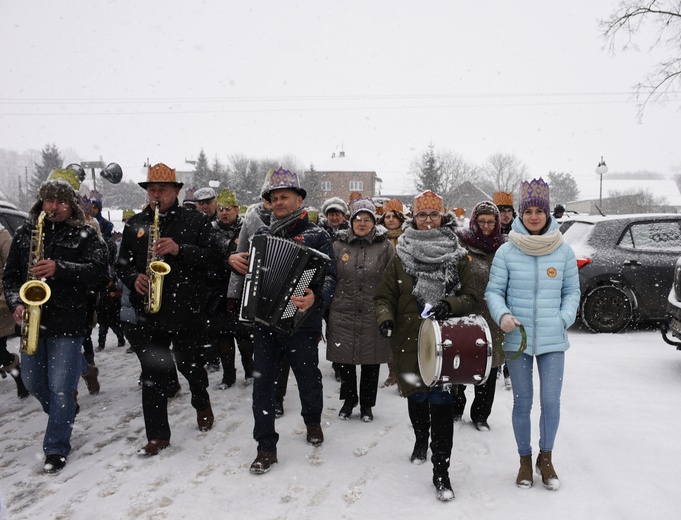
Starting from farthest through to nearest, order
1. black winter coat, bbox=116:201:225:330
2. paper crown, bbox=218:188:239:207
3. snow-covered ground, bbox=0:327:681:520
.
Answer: paper crown, bbox=218:188:239:207, black winter coat, bbox=116:201:225:330, snow-covered ground, bbox=0:327:681:520

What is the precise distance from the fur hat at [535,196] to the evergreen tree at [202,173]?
56653mm

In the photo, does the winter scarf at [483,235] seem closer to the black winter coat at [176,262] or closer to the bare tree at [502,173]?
the black winter coat at [176,262]

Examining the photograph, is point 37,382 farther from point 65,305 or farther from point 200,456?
point 200,456

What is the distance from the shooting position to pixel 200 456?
13.4 feet

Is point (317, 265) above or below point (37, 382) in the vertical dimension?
above

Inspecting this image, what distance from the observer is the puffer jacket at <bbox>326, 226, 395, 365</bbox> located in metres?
4.84

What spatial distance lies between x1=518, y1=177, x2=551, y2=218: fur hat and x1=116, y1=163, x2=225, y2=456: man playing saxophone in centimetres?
247

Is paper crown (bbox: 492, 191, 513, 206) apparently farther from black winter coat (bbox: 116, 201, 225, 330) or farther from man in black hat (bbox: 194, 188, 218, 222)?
black winter coat (bbox: 116, 201, 225, 330)

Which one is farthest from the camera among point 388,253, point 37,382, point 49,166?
point 49,166

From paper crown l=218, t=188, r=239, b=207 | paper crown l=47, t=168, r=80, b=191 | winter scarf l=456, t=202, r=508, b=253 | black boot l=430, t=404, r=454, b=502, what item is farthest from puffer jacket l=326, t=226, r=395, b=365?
paper crown l=47, t=168, r=80, b=191

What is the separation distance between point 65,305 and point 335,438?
2.49 m

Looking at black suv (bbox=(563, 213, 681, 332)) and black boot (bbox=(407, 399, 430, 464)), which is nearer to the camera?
black boot (bbox=(407, 399, 430, 464))

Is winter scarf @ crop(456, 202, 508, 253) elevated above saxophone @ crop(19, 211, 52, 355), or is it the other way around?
winter scarf @ crop(456, 202, 508, 253)

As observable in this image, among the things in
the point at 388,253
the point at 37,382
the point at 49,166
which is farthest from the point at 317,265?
the point at 49,166
